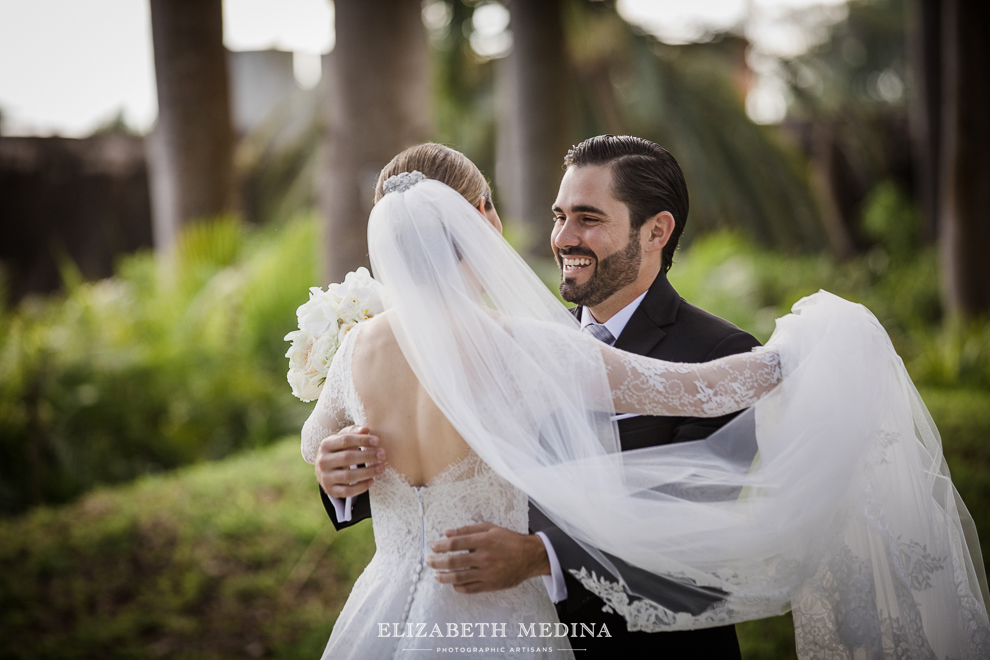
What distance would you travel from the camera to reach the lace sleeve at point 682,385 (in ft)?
6.88

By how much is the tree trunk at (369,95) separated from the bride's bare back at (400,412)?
401 centimetres

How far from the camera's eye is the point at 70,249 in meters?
14.8

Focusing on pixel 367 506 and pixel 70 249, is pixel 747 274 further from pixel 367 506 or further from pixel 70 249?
pixel 70 249

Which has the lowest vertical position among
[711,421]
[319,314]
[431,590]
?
[431,590]

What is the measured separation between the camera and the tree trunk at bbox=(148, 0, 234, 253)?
8961mm

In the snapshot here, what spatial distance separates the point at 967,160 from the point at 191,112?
30.8ft

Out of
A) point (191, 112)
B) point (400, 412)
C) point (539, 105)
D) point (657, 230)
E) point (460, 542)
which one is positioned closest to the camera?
point (460, 542)

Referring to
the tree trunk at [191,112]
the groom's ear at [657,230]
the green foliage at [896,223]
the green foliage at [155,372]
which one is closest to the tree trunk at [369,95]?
the green foliage at [155,372]

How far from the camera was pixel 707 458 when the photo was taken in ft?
7.32

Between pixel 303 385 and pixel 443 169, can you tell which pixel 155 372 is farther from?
pixel 443 169

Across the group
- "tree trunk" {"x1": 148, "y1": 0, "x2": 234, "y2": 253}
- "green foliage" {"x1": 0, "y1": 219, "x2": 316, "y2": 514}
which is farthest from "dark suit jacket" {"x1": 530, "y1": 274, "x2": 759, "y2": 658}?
"tree trunk" {"x1": 148, "y1": 0, "x2": 234, "y2": 253}

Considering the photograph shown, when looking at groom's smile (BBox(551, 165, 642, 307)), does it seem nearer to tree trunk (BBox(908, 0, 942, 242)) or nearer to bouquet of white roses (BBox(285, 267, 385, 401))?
bouquet of white roses (BBox(285, 267, 385, 401))

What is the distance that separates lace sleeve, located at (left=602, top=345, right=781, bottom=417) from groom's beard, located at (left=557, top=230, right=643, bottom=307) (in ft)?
1.27

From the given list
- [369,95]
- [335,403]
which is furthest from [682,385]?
[369,95]
